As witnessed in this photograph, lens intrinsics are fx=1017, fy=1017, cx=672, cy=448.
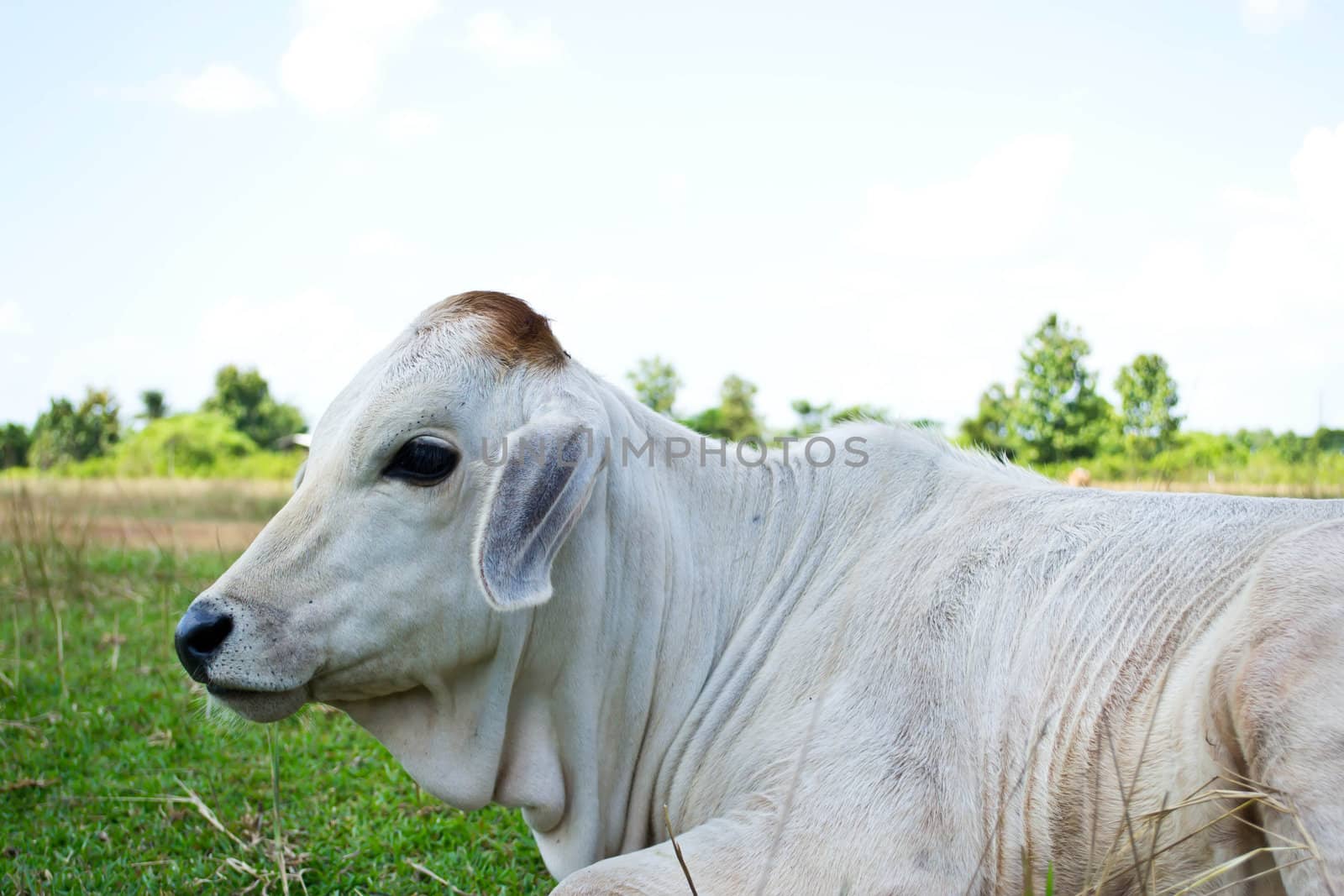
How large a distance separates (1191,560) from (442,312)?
2.10m

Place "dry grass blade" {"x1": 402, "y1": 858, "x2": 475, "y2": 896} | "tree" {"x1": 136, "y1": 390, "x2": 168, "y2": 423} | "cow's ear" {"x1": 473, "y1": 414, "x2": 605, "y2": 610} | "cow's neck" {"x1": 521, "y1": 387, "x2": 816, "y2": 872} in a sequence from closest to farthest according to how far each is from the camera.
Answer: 1. "cow's ear" {"x1": 473, "y1": 414, "x2": 605, "y2": 610}
2. "cow's neck" {"x1": 521, "y1": 387, "x2": 816, "y2": 872}
3. "dry grass blade" {"x1": 402, "y1": 858, "x2": 475, "y2": 896}
4. "tree" {"x1": 136, "y1": 390, "x2": 168, "y2": 423}

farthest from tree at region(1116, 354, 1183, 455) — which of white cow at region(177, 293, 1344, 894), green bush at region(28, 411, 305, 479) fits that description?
green bush at region(28, 411, 305, 479)

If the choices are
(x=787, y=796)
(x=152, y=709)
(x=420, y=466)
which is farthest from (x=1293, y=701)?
(x=152, y=709)

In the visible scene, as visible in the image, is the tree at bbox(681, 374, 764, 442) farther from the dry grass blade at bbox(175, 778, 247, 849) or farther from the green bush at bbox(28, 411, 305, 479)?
the dry grass blade at bbox(175, 778, 247, 849)

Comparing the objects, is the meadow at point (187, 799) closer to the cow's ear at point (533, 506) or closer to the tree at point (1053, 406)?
the cow's ear at point (533, 506)

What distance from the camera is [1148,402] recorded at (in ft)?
25.5

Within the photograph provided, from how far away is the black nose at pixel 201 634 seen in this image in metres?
2.44

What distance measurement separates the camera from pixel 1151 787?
2.21m

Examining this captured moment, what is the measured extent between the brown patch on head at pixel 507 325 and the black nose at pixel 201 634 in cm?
94

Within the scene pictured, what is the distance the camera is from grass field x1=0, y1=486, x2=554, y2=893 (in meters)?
3.35

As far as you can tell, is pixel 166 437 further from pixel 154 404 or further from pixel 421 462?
pixel 421 462

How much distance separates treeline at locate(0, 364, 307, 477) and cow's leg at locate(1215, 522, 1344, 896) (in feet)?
9.15

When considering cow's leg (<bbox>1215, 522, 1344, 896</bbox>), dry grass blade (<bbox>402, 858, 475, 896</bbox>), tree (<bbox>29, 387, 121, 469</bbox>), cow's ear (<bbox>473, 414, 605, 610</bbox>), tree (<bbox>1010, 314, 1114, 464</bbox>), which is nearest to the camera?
cow's leg (<bbox>1215, 522, 1344, 896</bbox>)

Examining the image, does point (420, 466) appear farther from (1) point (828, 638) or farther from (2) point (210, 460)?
(2) point (210, 460)
